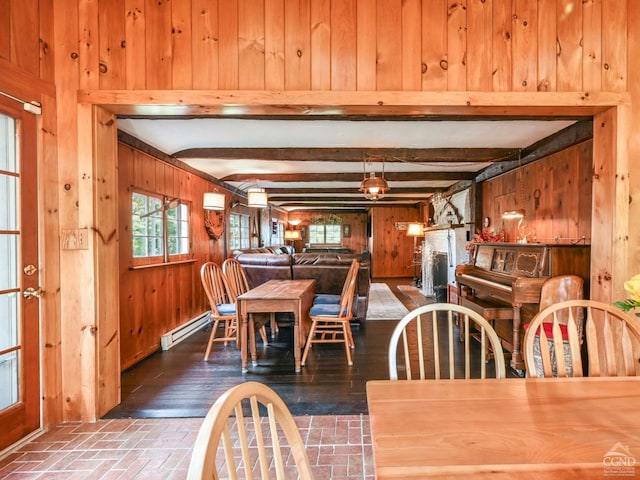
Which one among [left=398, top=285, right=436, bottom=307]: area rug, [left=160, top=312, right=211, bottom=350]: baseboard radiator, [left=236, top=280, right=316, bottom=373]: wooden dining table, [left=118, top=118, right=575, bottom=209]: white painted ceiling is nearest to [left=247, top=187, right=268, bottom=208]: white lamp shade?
[left=118, top=118, right=575, bottom=209]: white painted ceiling

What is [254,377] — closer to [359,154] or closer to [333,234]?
[359,154]

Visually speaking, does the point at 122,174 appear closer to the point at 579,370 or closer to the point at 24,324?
the point at 24,324

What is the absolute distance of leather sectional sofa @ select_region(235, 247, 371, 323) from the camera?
179 inches

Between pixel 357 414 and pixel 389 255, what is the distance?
8.82 m

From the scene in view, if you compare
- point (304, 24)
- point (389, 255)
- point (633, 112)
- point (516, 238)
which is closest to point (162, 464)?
point (304, 24)

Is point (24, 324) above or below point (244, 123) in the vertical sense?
below

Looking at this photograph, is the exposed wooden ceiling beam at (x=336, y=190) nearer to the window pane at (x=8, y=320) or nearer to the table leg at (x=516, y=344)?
the table leg at (x=516, y=344)

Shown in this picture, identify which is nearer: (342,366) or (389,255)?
(342,366)

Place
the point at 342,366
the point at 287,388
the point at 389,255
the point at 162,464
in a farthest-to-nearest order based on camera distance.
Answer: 1. the point at 389,255
2. the point at 342,366
3. the point at 287,388
4. the point at 162,464

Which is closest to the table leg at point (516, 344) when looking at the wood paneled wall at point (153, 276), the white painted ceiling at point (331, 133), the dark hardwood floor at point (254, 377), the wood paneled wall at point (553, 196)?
the wood paneled wall at point (553, 196)

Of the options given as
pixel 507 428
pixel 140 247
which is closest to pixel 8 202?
pixel 140 247

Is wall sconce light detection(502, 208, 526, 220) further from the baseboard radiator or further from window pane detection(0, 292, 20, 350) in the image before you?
window pane detection(0, 292, 20, 350)

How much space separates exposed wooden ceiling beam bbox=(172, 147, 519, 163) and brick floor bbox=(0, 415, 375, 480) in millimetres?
3110

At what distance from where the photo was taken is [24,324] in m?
2.05
